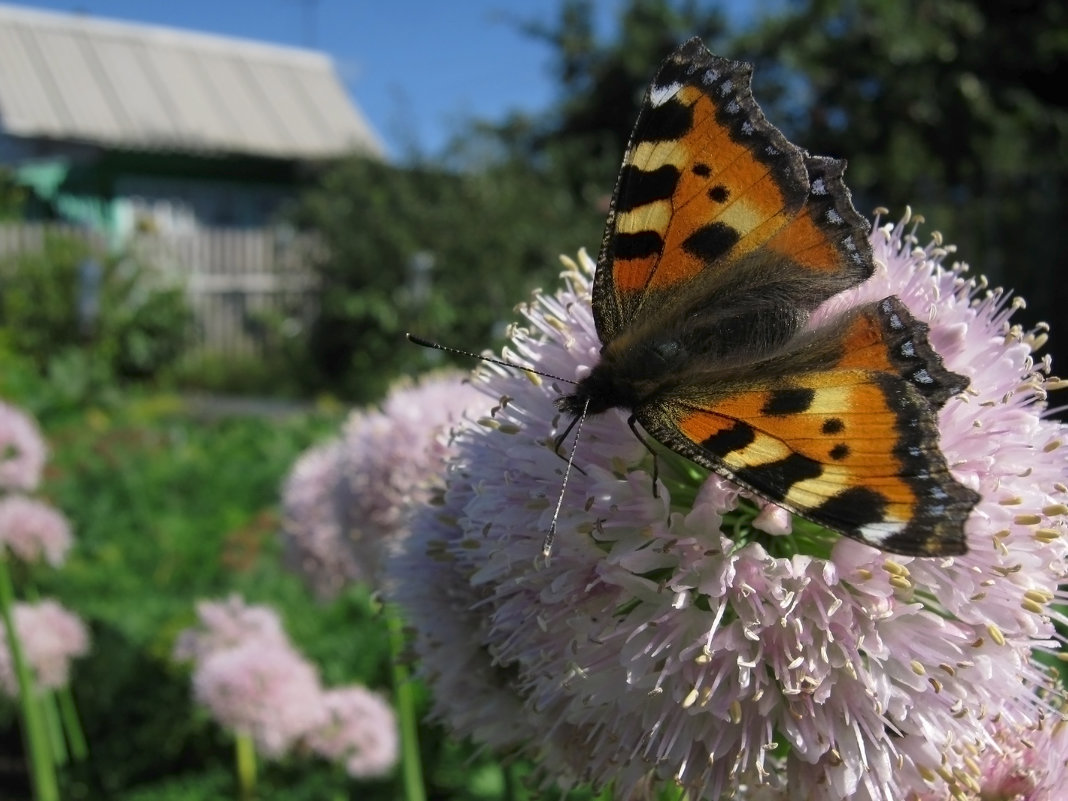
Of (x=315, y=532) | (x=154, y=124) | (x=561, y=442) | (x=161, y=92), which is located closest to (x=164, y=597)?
(x=315, y=532)

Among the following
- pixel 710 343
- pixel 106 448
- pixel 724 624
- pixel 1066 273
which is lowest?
pixel 724 624

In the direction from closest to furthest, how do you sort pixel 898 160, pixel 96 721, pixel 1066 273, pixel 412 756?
pixel 412 756
pixel 96 721
pixel 1066 273
pixel 898 160

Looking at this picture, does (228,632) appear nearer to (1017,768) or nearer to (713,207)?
(713,207)

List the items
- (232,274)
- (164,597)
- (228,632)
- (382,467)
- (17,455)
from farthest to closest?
1. (232,274)
2. (164,597)
3. (228,632)
4. (17,455)
5. (382,467)

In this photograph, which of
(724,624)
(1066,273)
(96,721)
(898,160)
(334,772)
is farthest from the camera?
(898,160)

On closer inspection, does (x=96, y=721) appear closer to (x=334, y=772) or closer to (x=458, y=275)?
(x=334, y=772)

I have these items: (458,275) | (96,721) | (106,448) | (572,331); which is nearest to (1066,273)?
(458,275)
